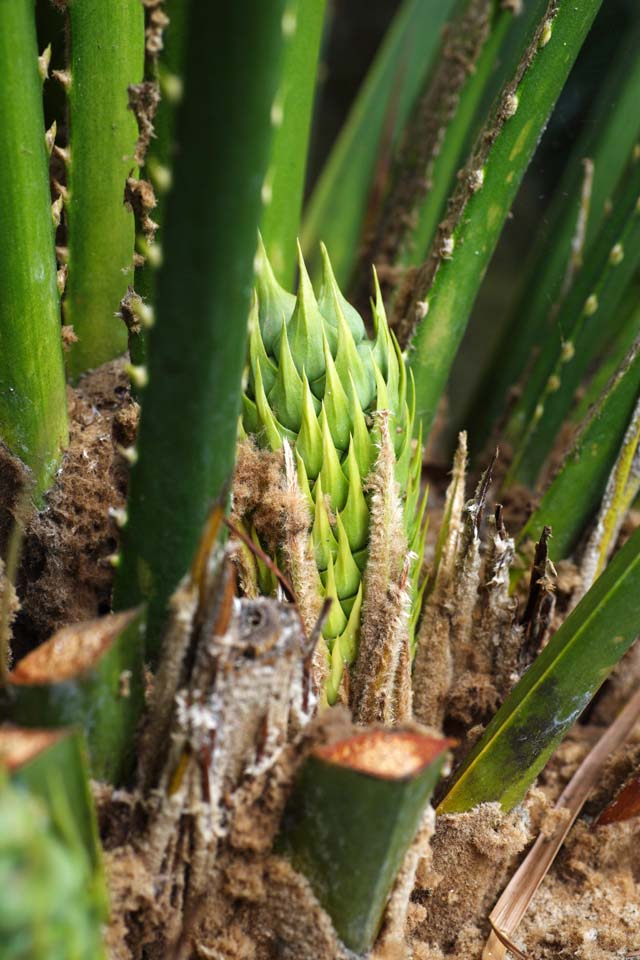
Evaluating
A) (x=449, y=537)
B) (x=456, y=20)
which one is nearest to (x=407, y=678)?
(x=449, y=537)

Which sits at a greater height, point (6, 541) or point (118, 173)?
point (118, 173)

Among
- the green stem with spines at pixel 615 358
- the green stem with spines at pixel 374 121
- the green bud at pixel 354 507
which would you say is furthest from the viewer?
the green stem with spines at pixel 374 121

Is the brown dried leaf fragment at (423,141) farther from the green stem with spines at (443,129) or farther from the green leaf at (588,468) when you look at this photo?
the green leaf at (588,468)

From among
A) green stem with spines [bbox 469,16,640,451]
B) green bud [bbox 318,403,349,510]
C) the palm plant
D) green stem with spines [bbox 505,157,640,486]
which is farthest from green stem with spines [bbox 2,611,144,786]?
green stem with spines [bbox 469,16,640,451]

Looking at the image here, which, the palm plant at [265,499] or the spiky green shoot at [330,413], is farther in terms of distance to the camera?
the spiky green shoot at [330,413]

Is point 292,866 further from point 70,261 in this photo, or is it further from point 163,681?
point 70,261

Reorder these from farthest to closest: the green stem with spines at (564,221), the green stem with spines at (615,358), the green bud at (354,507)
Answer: the green stem with spines at (564,221), the green stem with spines at (615,358), the green bud at (354,507)

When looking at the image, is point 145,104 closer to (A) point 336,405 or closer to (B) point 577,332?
(A) point 336,405

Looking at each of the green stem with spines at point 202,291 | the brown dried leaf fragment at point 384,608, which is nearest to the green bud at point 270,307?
the brown dried leaf fragment at point 384,608

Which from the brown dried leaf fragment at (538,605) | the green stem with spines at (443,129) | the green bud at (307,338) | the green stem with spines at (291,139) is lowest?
the brown dried leaf fragment at (538,605)
